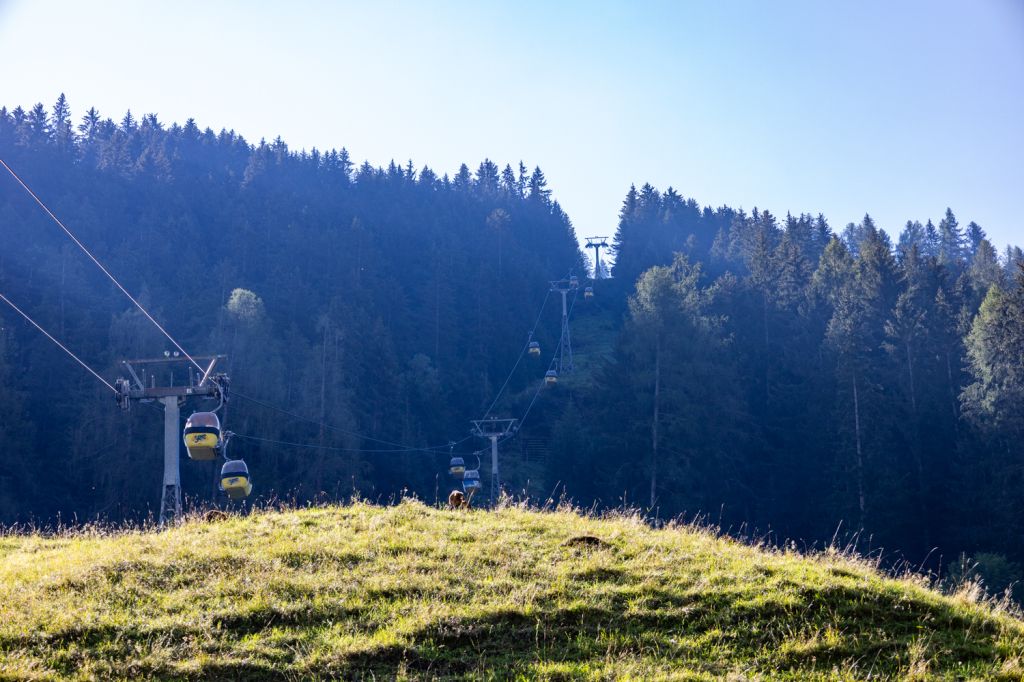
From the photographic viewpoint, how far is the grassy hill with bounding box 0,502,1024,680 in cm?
856

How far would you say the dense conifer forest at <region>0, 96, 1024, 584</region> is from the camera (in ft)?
200

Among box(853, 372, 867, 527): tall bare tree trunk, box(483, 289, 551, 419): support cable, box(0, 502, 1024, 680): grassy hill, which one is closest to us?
box(0, 502, 1024, 680): grassy hill

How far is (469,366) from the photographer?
94125 millimetres

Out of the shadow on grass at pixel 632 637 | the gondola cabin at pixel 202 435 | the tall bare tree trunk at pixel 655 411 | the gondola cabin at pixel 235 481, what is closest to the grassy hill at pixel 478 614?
the shadow on grass at pixel 632 637

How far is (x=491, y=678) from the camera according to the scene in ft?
27.5

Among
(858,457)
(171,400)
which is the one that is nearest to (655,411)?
(858,457)

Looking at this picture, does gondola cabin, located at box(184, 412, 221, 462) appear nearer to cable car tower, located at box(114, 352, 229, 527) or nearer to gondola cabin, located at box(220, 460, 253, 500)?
cable car tower, located at box(114, 352, 229, 527)

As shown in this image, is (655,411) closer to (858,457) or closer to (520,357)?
(858,457)

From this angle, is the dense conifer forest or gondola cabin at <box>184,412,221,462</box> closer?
gondola cabin at <box>184,412,221,462</box>

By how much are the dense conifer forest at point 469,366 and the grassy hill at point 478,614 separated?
34.3m

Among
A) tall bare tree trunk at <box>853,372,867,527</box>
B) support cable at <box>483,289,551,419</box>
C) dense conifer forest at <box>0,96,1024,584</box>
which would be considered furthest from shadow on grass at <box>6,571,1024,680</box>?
support cable at <box>483,289,551,419</box>

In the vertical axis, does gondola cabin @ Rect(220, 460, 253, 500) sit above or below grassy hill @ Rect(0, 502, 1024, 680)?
below

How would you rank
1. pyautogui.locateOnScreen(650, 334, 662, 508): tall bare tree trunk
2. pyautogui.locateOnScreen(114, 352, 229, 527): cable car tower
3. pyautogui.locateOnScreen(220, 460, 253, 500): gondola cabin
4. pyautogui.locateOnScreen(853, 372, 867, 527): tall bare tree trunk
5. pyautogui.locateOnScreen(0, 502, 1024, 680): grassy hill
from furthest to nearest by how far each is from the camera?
pyautogui.locateOnScreen(650, 334, 662, 508): tall bare tree trunk, pyautogui.locateOnScreen(853, 372, 867, 527): tall bare tree trunk, pyautogui.locateOnScreen(220, 460, 253, 500): gondola cabin, pyautogui.locateOnScreen(114, 352, 229, 527): cable car tower, pyautogui.locateOnScreen(0, 502, 1024, 680): grassy hill

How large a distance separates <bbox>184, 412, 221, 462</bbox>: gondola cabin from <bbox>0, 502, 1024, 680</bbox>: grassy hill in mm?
14937
